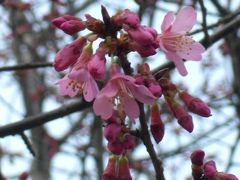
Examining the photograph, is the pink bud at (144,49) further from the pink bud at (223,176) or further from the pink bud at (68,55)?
the pink bud at (223,176)

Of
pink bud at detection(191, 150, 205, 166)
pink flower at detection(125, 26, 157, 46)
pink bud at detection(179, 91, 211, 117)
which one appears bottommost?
pink bud at detection(191, 150, 205, 166)

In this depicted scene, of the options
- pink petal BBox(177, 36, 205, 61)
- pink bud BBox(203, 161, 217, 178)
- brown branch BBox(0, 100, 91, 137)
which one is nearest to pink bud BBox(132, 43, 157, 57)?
pink petal BBox(177, 36, 205, 61)

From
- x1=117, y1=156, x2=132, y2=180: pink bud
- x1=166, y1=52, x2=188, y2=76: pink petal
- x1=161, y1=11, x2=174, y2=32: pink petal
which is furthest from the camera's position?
x1=161, y1=11, x2=174, y2=32: pink petal

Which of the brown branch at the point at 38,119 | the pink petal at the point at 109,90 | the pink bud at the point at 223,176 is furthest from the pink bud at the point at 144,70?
the brown branch at the point at 38,119

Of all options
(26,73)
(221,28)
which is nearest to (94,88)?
(221,28)

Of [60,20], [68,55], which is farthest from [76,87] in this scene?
[60,20]

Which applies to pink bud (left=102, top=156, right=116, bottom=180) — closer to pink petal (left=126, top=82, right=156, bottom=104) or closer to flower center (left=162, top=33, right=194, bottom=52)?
pink petal (left=126, top=82, right=156, bottom=104)

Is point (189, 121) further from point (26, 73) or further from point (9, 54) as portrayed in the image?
point (9, 54)
